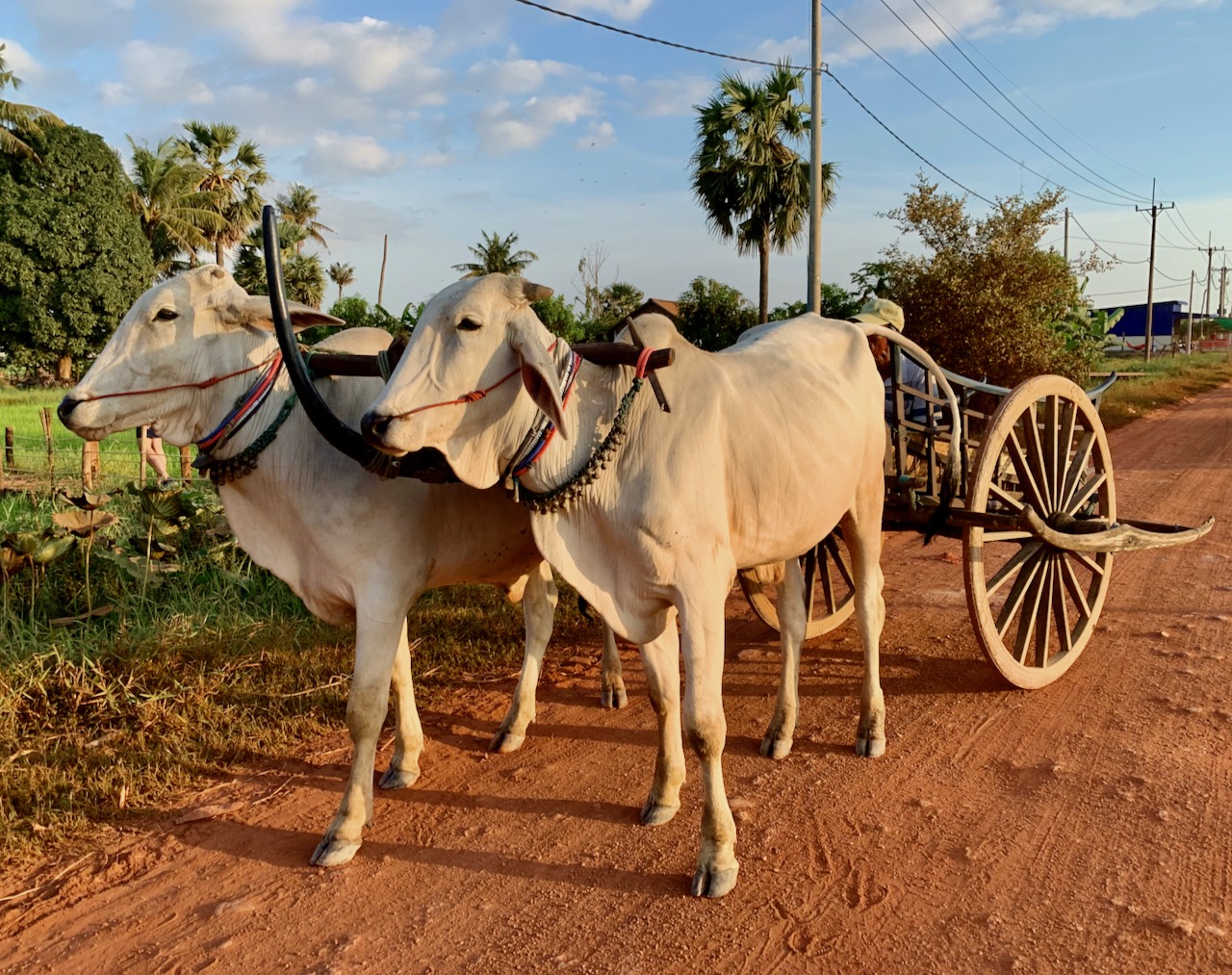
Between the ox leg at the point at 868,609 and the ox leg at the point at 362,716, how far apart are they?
200 cm

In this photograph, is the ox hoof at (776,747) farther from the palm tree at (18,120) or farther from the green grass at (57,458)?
the palm tree at (18,120)

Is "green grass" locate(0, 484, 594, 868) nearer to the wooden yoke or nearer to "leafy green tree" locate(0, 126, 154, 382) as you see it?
the wooden yoke

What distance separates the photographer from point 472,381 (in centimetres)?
268

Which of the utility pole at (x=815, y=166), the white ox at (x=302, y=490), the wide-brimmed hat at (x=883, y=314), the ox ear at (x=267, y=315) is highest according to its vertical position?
the utility pole at (x=815, y=166)

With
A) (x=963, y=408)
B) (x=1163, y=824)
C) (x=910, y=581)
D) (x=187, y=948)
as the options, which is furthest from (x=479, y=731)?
(x=910, y=581)

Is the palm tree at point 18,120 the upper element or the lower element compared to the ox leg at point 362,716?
upper

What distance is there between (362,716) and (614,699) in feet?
5.24

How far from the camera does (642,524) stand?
2.88 m

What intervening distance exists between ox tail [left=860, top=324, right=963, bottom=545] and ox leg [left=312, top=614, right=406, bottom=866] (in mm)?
2566

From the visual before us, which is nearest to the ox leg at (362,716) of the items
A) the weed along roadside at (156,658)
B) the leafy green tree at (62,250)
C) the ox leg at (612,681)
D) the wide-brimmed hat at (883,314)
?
the weed along roadside at (156,658)

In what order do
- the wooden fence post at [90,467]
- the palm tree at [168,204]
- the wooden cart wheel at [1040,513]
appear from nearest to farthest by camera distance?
the wooden cart wheel at [1040,513], the wooden fence post at [90,467], the palm tree at [168,204]

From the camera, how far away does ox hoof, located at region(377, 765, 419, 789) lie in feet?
12.0

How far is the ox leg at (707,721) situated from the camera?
2885 mm

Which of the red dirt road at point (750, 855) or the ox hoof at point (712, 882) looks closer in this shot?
the red dirt road at point (750, 855)
